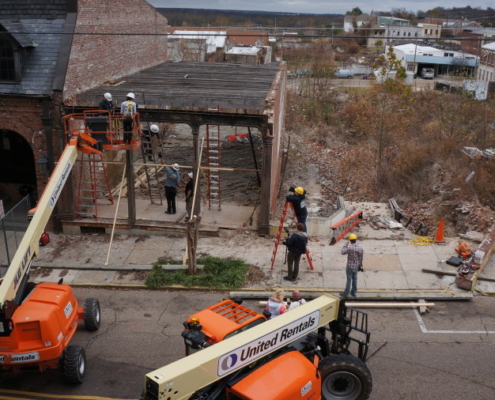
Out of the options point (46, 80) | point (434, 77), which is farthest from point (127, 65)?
point (434, 77)

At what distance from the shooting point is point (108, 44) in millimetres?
20609

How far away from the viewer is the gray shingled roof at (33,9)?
18484mm

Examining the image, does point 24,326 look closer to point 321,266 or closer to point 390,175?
point 321,266

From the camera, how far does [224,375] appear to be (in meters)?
7.50

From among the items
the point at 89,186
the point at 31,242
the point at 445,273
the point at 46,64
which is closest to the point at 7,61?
the point at 46,64

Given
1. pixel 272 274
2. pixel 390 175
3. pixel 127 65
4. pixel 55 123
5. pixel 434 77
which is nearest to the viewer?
pixel 272 274

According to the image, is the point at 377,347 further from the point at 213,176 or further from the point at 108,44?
the point at 108,44

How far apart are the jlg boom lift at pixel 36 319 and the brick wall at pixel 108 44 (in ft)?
25.3

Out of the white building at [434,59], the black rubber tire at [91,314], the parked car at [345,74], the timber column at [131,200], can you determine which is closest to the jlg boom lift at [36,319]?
the black rubber tire at [91,314]

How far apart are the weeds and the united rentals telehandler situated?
4.50m

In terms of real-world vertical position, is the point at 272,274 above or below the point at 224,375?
below

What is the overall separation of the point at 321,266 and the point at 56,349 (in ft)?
26.4

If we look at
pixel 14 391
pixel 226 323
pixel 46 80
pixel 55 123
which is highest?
pixel 46 80

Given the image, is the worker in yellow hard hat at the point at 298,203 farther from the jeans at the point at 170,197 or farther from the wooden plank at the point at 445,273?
the jeans at the point at 170,197
